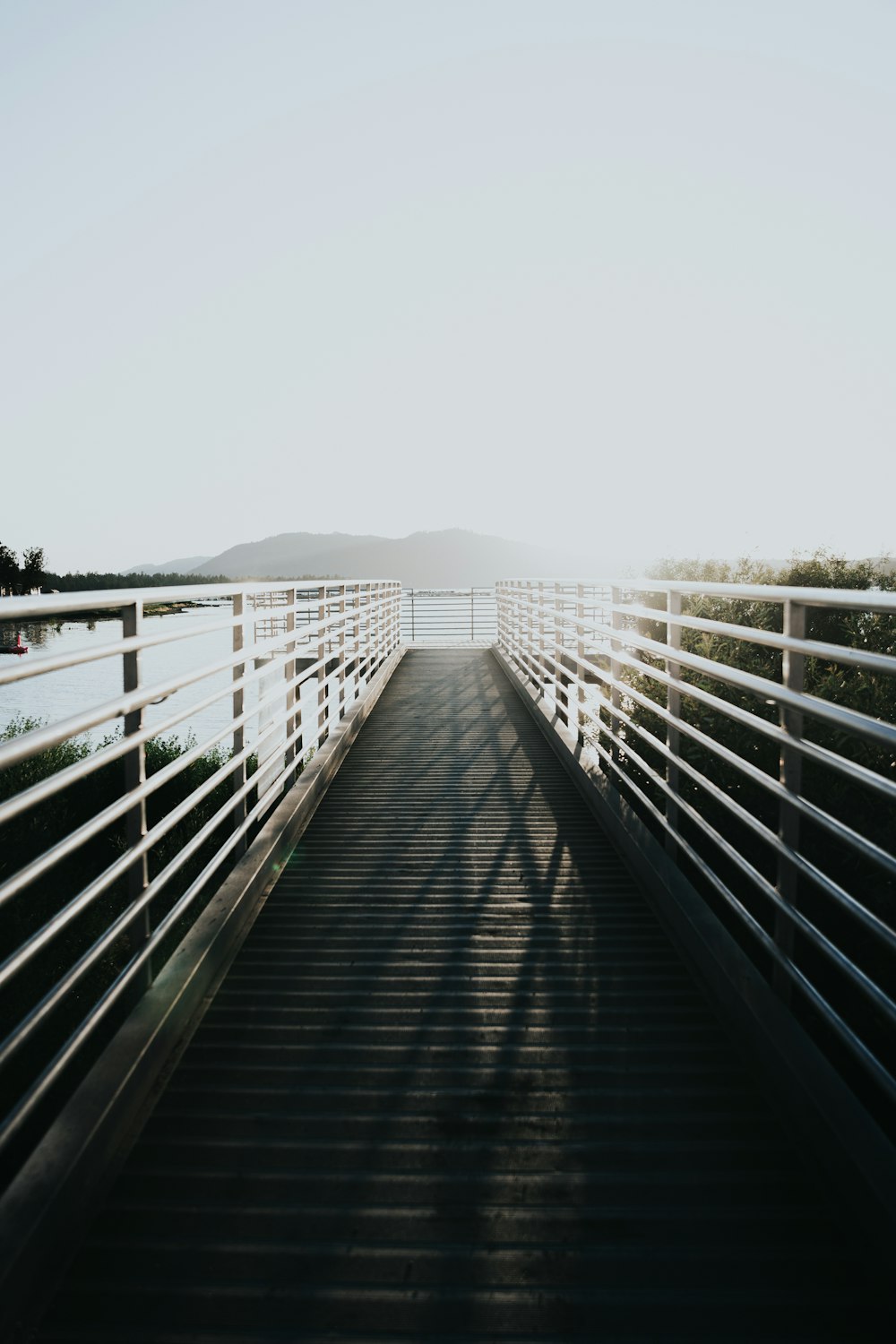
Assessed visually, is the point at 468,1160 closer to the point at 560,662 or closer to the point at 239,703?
the point at 239,703

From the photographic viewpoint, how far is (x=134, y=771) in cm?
290

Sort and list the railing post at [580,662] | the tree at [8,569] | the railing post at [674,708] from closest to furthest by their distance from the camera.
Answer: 1. the railing post at [674,708]
2. the railing post at [580,662]
3. the tree at [8,569]

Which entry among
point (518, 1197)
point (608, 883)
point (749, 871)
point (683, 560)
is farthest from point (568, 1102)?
point (683, 560)

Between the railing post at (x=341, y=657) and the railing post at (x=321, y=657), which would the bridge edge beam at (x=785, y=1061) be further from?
the railing post at (x=341, y=657)

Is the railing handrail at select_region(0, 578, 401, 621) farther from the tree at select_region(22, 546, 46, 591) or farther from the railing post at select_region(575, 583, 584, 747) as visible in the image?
the tree at select_region(22, 546, 46, 591)

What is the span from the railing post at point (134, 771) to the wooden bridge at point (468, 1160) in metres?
0.58

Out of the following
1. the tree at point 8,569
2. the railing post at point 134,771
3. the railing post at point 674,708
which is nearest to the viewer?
the railing post at point 134,771

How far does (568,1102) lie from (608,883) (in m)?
1.87

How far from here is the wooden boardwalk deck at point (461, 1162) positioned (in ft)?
6.88

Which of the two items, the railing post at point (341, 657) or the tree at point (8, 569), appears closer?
the railing post at point (341, 657)

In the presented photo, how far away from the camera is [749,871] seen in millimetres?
3055

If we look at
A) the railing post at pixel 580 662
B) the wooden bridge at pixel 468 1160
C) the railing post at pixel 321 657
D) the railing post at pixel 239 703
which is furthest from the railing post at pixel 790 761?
the railing post at pixel 321 657

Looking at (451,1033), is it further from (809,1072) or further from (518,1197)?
(809,1072)

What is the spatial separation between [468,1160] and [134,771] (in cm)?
147
